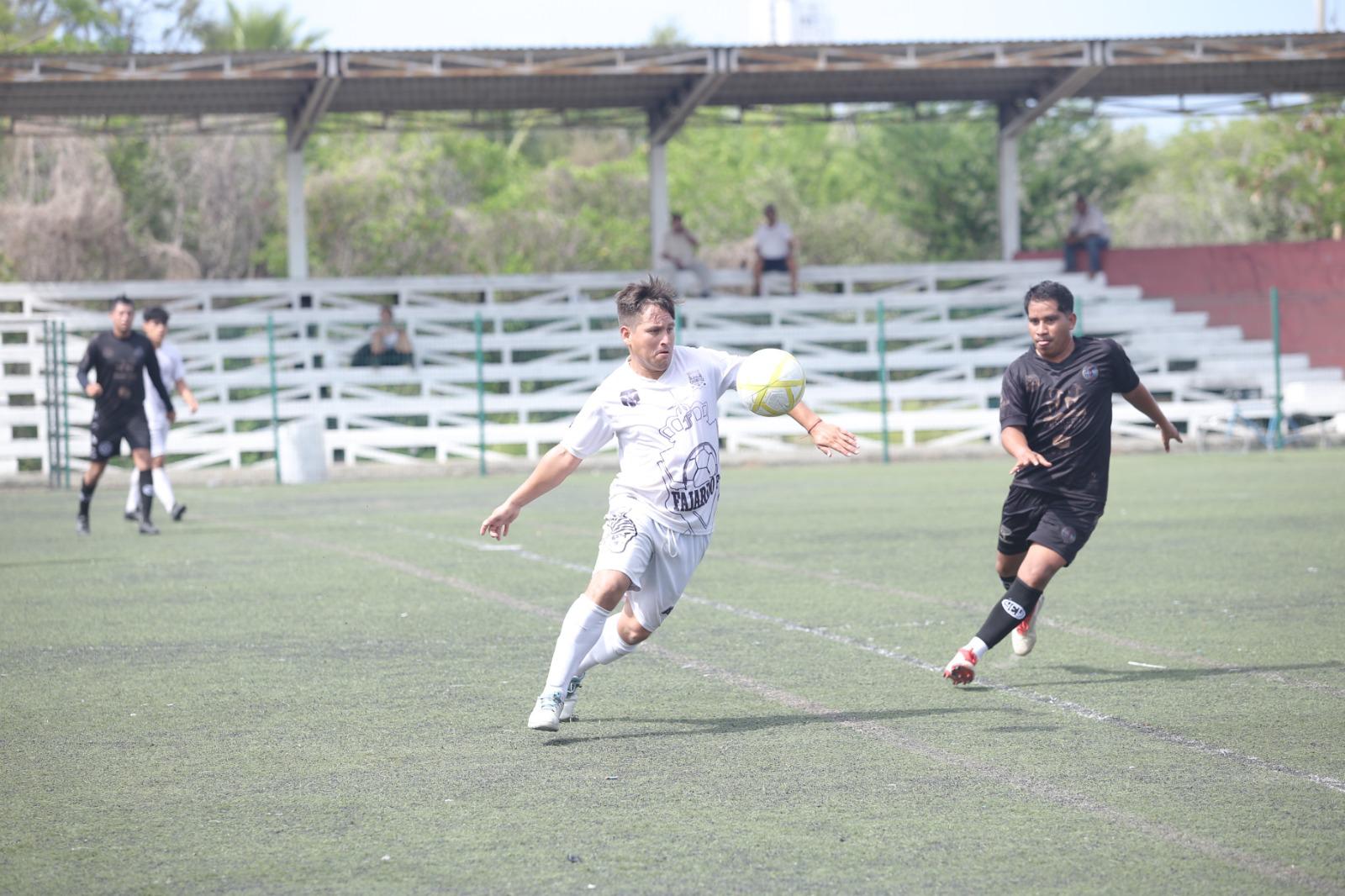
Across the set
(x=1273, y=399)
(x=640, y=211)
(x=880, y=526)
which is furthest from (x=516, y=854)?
(x=640, y=211)

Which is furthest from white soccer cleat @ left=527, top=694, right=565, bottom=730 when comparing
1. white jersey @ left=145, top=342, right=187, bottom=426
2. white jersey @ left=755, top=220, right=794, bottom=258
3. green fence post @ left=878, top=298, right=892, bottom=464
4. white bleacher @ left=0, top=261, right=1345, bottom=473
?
white jersey @ left=755, top=220, right=794, bottom=258

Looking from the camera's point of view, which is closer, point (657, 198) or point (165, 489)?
point (165, 489)

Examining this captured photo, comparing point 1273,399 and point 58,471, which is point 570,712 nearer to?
point 58,471

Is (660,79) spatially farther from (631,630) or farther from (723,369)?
(631,630)

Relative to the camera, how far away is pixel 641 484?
6465mm

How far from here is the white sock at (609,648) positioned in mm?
6582

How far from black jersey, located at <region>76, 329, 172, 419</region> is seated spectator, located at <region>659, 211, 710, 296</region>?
14.8 metres

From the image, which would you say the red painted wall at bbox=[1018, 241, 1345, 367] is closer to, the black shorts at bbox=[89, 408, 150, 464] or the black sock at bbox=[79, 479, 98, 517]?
the black shorts at bbox=[89, 408, 150, 464]

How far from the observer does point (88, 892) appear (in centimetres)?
443

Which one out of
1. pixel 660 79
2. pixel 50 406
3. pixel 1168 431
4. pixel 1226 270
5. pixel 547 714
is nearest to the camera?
pixel 547 714

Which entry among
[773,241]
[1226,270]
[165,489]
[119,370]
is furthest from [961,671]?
[1226,270]

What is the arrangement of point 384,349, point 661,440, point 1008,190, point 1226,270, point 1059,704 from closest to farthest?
point 661,440
point 1059,704
point 384,349
point 1226,270
point 1008,190

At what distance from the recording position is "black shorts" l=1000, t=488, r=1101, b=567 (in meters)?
7.22

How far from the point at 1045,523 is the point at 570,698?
2334 mm
